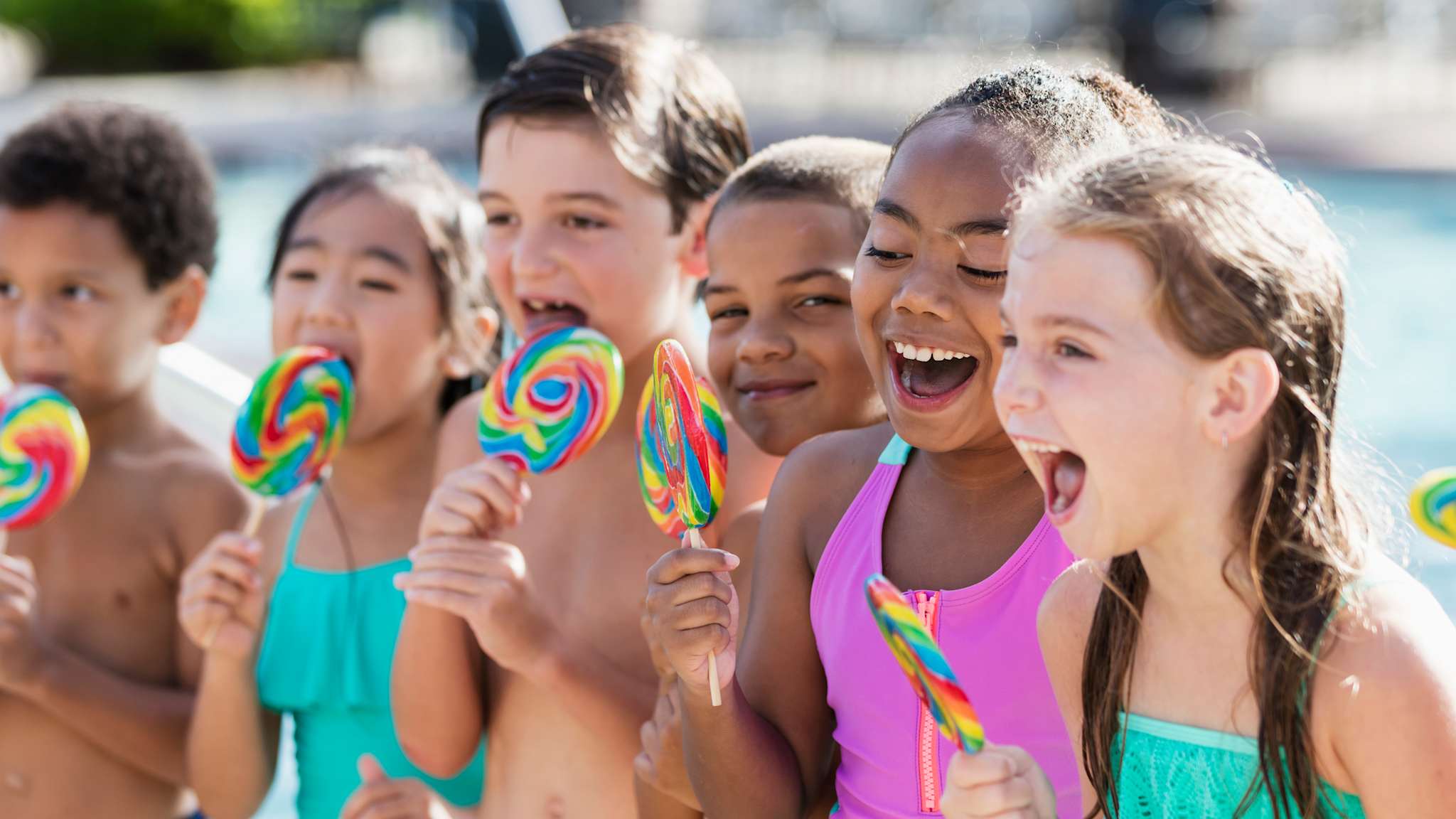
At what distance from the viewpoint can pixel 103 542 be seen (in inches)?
129

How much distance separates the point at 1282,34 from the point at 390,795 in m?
14.1

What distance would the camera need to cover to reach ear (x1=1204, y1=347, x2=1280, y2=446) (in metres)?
1.63

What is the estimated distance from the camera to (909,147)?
211 cm

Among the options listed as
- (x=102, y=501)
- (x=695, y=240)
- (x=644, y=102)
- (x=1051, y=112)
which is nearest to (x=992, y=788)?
(x=1051, y=112)

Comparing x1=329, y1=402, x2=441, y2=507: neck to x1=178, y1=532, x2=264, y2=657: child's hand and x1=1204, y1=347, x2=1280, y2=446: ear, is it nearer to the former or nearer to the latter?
x1=178, y1=532, x2=264, y2=657: child's hand

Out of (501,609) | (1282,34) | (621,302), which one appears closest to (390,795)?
(501,609)

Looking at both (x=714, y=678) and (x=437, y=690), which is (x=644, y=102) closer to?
(x=437, y=690)

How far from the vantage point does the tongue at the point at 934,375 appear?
6.87 feet

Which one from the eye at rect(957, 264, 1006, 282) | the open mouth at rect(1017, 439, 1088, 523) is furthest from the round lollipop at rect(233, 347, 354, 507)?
the open mouth at rect(1017, 439, 1088, 523)

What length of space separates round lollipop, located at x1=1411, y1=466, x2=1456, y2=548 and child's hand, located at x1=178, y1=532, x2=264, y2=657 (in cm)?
193

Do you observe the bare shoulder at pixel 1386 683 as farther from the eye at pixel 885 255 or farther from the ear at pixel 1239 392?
the eye at pixel 885 255

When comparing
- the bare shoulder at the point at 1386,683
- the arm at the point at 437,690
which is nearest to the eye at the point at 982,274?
the bare shoulder at the point at 1386,683

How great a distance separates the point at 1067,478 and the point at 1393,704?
1.29 ft

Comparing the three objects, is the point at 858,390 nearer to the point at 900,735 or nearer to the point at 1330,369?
the point at 900,735
